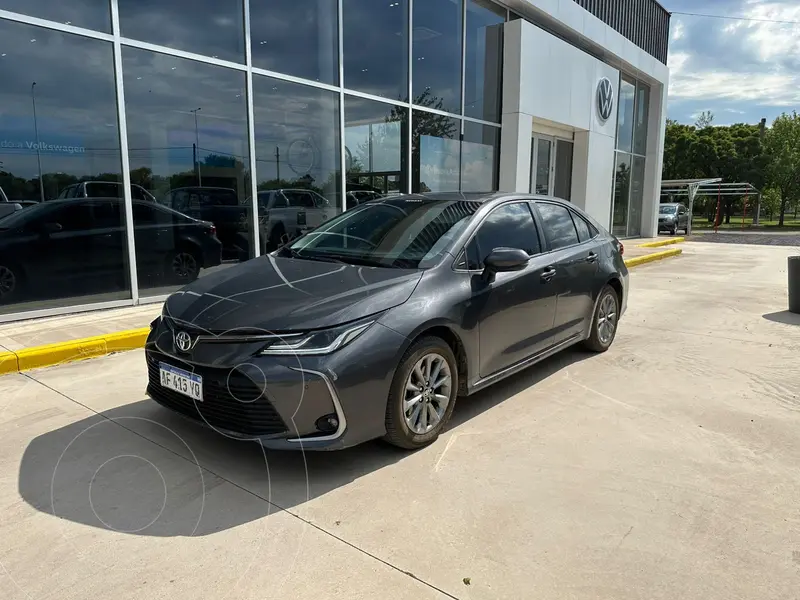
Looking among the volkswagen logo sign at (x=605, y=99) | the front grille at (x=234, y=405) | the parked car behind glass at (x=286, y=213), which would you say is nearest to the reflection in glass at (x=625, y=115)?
the volkswagen logo sign at (x=605, y=99)

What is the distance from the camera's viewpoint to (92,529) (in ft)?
9.32

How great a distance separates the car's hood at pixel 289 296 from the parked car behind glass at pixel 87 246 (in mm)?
4073

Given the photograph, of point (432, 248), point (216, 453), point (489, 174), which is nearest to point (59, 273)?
point (216, 453)

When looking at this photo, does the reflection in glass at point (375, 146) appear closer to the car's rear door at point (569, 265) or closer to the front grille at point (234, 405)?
the car's rear door at point (569, 265)

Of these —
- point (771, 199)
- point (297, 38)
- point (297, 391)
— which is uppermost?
point (297, 38)

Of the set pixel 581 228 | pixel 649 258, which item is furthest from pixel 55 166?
pixel 649 258

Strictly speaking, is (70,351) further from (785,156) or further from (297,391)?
(785,156)

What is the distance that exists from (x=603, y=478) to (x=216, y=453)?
230 centimetres

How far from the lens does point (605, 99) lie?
18031mm

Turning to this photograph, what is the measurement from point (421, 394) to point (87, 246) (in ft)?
18.4

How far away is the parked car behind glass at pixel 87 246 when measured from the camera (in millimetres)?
6848

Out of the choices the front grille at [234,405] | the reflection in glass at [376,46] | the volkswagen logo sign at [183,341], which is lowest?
the front grille at [234,405]

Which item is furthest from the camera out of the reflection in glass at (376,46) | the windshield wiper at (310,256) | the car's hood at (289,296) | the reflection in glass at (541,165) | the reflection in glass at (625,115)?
the reflection in glass at (625,115)

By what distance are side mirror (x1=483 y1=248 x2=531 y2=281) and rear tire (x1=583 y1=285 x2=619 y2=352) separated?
→ 197 centimetres
